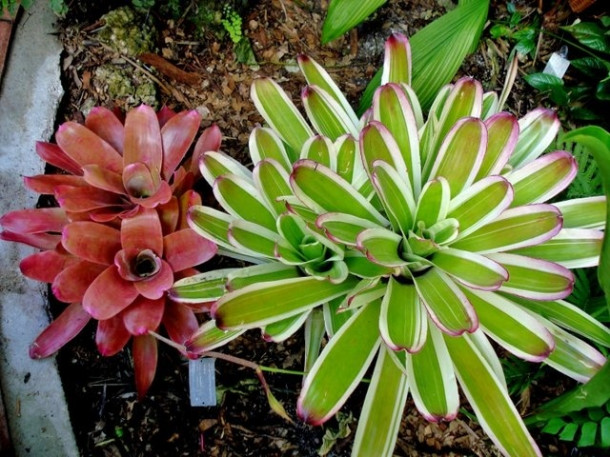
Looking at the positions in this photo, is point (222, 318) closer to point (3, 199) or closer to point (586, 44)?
point (3, 199)

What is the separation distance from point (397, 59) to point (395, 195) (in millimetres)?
460

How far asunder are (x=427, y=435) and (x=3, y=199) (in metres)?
1.57

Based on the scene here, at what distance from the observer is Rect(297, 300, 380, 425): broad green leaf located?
3.75 feet

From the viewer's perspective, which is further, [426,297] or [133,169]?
[133,169]

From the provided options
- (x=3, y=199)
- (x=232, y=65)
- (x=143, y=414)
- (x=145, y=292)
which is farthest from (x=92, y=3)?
(x=143, y=414)

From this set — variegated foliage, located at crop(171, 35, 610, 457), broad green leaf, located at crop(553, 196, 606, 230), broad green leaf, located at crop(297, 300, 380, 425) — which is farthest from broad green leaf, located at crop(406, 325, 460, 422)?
broad green leaf, located at crop(553, 196, 606, 230)

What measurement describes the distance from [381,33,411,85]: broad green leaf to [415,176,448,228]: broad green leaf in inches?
16.1

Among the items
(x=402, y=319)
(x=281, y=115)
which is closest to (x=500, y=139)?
(x=402, y=319)

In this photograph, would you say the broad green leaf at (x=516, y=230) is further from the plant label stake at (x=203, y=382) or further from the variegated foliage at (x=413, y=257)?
the plant label stake at (x=203, y=382)

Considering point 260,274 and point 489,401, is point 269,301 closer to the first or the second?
point 260,274

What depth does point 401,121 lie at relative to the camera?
1.22 meters

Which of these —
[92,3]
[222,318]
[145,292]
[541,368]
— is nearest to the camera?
A: [222,318]

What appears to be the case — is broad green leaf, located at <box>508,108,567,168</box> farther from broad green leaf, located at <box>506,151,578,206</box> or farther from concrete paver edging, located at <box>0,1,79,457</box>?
concrete paver edging, located at <box>0,1,79,457</box>

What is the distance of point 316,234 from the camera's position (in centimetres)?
119
